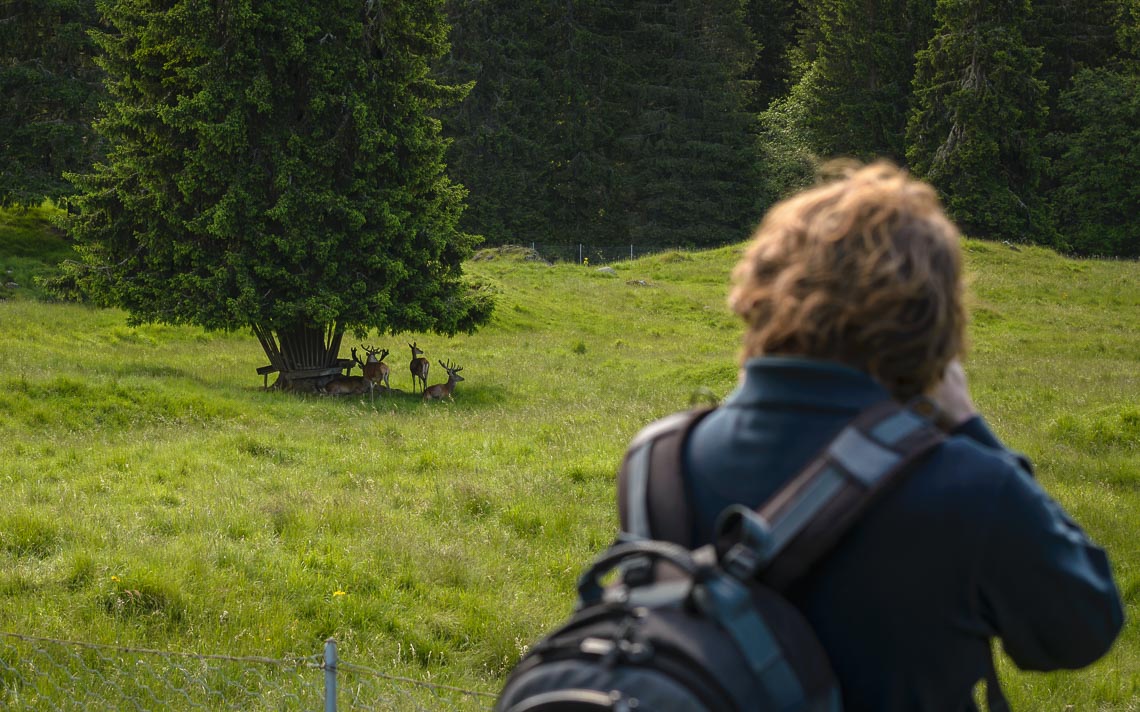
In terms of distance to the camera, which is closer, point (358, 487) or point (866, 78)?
point (358, 487)

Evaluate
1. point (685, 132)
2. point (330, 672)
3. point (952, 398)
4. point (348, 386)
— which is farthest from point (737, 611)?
point (685, 132)

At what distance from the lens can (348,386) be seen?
774 inches

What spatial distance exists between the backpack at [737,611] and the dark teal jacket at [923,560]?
0.22 feet

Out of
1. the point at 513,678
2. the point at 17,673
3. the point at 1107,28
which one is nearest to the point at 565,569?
the point at 17,673

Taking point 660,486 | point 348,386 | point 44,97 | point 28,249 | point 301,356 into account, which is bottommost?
point 348,386

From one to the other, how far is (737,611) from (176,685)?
17.0ft

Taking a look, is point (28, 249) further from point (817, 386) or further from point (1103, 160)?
point (1103, 160)

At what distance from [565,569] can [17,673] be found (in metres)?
3.91

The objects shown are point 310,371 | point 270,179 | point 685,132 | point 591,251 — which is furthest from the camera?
point 685,132

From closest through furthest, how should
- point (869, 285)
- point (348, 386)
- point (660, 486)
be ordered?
1. point (869, 285)
2. point (660, 486)
3. point (348, 386)

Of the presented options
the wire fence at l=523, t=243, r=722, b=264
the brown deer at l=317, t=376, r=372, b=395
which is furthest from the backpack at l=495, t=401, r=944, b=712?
the wire fence at l=523, t=243, r=722, b=264

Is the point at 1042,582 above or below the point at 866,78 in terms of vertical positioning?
below

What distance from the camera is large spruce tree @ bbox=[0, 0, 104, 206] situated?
31.7 meters

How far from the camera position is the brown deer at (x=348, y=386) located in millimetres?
19578
